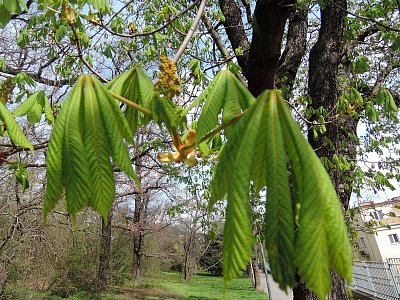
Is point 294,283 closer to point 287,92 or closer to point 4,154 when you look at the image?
point 4,154

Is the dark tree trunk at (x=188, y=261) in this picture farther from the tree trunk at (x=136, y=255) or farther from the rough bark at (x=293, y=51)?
the rough bark at (x=293, y=51)

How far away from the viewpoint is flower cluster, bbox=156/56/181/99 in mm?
862

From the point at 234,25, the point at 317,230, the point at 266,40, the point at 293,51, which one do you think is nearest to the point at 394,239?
the point at 293,51

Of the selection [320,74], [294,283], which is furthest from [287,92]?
[294,283]

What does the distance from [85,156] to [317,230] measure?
18.4 inches

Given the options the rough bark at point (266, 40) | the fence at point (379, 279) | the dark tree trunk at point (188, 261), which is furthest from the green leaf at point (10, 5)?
the dark tree trunk at point (188, 261)

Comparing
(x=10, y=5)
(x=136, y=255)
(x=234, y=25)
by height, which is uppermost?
(x=136, y=255)

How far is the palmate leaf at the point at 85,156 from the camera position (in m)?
0.67

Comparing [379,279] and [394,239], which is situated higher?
[394,239]

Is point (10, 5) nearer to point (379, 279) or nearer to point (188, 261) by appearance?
point (379, 279)

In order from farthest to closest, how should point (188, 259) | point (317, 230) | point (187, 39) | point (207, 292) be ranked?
point (188, 259) → point (207, 292) → point (187, 39) → point (317, 230)

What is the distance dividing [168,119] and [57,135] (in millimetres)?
260

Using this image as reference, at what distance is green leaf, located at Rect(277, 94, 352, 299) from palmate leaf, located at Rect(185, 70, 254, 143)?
0.29m

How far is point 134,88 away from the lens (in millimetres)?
1061
